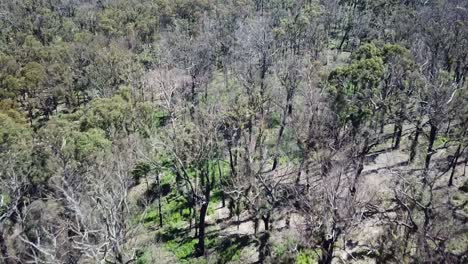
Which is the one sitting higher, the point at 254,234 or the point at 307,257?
the point at 307,257

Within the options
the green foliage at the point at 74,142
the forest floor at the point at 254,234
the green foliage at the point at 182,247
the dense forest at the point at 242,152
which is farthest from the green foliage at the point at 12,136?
the green foliage at the point at 182,247

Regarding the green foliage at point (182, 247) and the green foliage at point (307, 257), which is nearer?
the green foliage at point (307, 257)

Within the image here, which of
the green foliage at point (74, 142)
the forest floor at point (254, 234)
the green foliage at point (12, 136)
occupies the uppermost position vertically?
the green foliage at point (74, 142)

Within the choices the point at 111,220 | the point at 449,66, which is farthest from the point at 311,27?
the point at 111,220

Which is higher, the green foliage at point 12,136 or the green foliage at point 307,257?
the green foliage at point 12,136

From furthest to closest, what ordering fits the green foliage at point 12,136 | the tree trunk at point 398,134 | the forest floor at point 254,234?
the tree trunk at point 398,134 → the green foliage at point 12,136 → the forest floor at point 254,234

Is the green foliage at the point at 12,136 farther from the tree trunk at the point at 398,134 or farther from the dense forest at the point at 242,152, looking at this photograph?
the tree trunk at the point at 398,134

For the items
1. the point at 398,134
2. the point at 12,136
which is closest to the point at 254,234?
the point at 398,134

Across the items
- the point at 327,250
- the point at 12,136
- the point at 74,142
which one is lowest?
the point at 327,250

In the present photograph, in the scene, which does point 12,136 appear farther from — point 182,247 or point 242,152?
point 242,152

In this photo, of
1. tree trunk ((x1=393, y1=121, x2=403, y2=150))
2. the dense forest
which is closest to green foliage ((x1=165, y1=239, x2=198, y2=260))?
the dense forest
